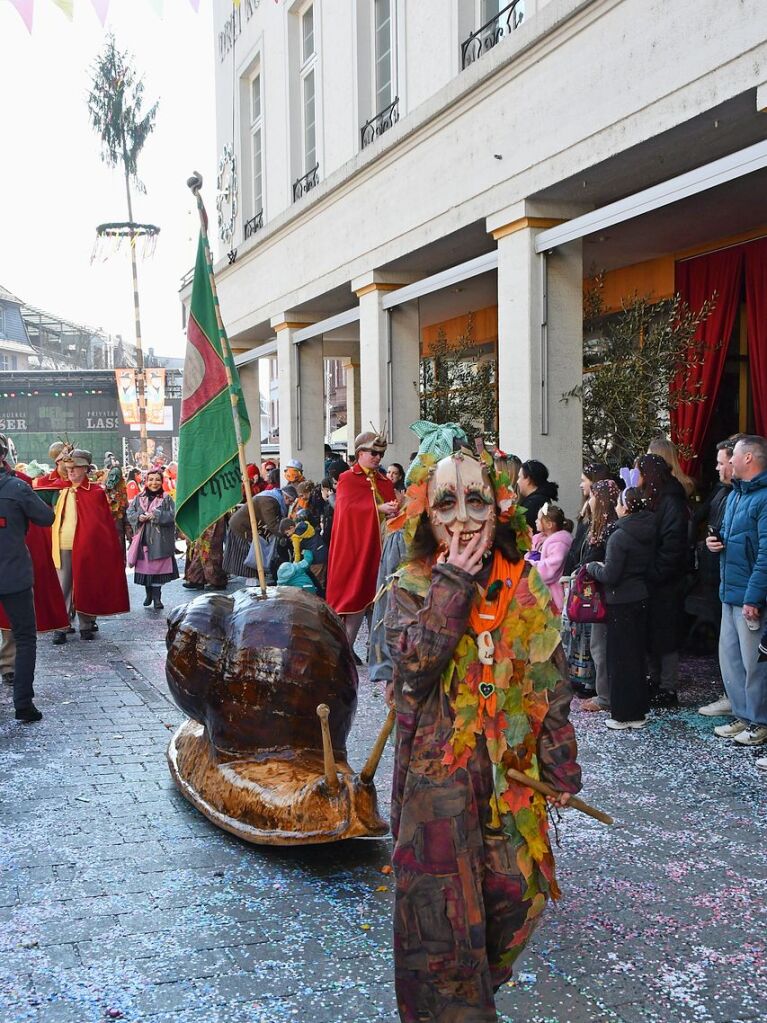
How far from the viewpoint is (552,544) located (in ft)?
23.5

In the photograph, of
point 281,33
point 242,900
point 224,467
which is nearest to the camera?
point 242,900

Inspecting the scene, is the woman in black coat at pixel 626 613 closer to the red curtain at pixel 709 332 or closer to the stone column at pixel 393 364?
the red curtain at pixel 709 332

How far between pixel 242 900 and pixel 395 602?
1.83 metres

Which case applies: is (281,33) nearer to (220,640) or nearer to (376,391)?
(376,391)

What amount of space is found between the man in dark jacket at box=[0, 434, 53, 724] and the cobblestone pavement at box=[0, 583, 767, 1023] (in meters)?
0.83

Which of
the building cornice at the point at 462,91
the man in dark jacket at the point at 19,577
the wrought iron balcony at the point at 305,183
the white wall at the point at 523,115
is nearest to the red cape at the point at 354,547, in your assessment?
the man in dark jacket at the point at 19,577

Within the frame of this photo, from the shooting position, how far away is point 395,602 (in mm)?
2697

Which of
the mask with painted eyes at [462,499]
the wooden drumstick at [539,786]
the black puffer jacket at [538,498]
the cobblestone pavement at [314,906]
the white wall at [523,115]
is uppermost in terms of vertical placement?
the white wall at [523,115]

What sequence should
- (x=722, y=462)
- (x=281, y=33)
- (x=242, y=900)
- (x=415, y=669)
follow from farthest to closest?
(x=281, y=33) → (x=722, y=462) → (x=242, y=900) → (x=415, y=669)

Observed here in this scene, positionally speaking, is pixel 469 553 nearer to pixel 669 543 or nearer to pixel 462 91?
pixel 669 543

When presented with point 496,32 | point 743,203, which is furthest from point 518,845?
point 496,32

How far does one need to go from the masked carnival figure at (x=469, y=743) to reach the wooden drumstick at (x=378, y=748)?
237 millimetres

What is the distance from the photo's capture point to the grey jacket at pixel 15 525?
6.66 metres

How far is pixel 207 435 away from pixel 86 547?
4.94 m
